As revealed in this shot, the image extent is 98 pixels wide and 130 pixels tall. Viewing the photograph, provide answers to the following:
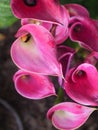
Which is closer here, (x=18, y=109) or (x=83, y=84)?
(x=83, y=84)

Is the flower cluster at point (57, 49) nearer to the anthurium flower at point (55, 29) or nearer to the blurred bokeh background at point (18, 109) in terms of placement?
the anthurium flower at point (55, 29)

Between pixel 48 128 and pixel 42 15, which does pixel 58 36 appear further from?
pixel 48 128

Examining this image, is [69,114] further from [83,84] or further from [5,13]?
[5,13]

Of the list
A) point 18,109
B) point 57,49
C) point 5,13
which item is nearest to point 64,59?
point 57,49

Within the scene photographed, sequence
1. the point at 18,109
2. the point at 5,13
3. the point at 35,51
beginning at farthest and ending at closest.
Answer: the point at 18,109
the point at 5,13
the point at 35,51

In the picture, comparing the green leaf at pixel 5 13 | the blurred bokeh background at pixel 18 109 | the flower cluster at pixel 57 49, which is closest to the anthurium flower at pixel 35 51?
the flower cluster at pixel 57 49

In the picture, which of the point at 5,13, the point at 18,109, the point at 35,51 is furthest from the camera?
the point at 18,109

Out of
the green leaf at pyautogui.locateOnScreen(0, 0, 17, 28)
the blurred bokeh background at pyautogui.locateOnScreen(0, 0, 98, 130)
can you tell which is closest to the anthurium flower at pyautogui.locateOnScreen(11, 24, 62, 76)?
the green leaf at pyautogui.locateOnScreen(0, 0, 17, 28)
